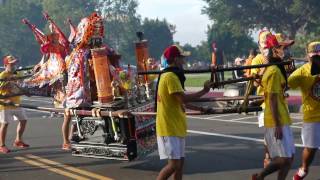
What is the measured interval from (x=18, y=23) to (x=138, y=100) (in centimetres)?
8166

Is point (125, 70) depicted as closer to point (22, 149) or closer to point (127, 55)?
point (22, 149)

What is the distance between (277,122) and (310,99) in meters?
1.03

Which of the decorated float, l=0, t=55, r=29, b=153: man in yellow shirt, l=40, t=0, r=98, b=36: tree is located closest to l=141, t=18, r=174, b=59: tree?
l=40, t=0, r=98, b=36: tree

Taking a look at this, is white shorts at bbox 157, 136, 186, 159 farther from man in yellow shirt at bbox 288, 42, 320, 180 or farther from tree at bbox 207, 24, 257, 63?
tree at bbox 207, 24, 257, 63

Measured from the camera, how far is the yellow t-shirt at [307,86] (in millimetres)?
7000

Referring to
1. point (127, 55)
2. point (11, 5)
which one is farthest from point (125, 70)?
point (11, 5)

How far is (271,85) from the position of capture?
247 inches

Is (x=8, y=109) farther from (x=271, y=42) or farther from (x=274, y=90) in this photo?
(x=274, y=90)

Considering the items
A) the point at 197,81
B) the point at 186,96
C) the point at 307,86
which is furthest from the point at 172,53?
the point at 197,81

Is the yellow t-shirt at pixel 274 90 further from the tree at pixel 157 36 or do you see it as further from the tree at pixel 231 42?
the tree at pixel 157 36

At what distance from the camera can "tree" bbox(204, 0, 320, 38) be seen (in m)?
51.1

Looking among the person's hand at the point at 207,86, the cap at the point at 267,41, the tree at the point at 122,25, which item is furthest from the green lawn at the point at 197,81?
the tree at the point at 122,25

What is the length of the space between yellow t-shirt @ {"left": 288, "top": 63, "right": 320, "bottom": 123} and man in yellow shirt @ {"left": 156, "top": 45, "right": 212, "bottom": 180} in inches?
58.4

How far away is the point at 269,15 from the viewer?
179 ft
